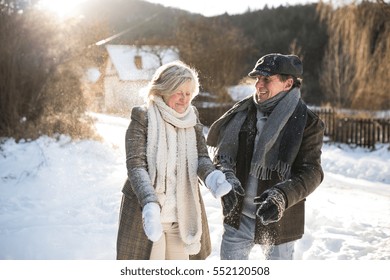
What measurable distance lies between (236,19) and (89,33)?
13.2m

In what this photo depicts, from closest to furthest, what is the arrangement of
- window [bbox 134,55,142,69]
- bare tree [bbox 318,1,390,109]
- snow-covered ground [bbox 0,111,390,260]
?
snow-covered ground [bbox 0,111,390,260] → bare tree [bbox 318,1,390,109] → window [bbox 134,55,142,69]

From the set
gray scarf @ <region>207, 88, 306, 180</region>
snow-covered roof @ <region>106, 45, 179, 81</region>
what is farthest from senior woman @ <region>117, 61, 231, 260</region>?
snow-covered roof @ <region>106, 45, 179, 81</region>

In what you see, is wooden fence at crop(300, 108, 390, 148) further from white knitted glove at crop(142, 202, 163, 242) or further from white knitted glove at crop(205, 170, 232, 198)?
white knitted glove at crop(142, 202, 163, 242)

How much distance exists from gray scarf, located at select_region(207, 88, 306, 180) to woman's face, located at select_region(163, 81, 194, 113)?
0.37m

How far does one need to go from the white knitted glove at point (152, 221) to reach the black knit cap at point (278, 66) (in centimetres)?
87

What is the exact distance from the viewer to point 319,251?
138 inches

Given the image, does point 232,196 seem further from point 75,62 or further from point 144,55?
point 144,55

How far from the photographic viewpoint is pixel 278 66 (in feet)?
7.14

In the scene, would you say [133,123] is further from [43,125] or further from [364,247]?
[43,125]

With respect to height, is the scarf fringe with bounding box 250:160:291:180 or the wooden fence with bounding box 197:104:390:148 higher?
the scarf fringe with bounding box 250:160:291:180

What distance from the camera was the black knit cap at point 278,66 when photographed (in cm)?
218

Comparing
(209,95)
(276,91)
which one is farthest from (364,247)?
(209,95)

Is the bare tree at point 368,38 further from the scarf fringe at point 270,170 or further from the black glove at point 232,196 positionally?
the black glove at point 232,196

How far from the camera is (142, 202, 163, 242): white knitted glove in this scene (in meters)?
1.77
